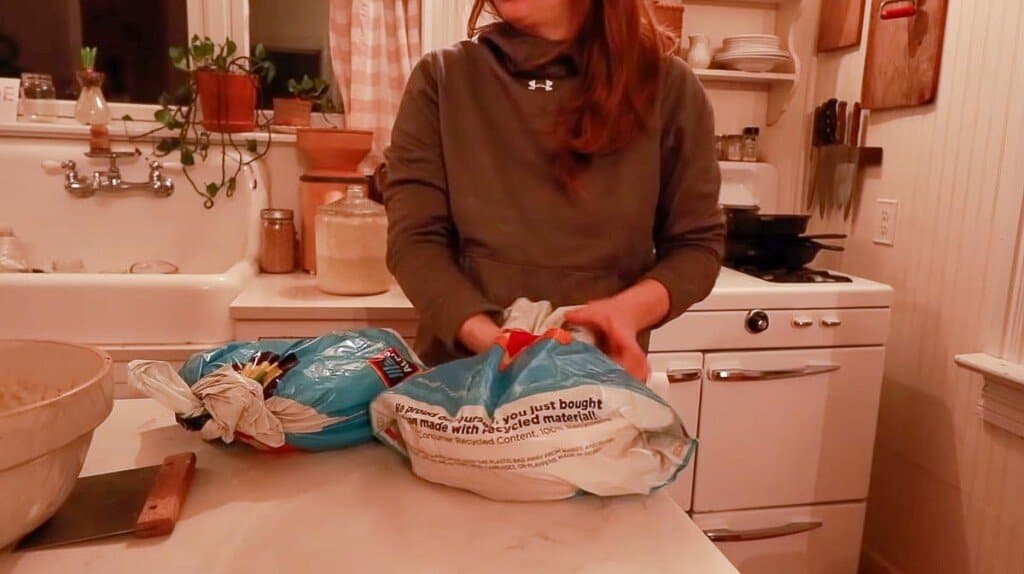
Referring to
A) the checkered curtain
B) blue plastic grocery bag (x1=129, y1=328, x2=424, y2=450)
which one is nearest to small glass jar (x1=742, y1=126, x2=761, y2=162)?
the checkered curtain

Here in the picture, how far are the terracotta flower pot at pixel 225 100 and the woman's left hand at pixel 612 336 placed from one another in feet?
4.68

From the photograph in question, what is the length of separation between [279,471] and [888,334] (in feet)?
5.76

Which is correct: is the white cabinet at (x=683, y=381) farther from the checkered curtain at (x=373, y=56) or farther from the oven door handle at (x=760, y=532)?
the checkered curtain at (x=373, y=56)

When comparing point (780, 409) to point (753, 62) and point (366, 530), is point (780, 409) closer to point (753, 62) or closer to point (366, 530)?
point (753, 62)

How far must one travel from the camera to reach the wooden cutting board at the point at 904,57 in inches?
71.4

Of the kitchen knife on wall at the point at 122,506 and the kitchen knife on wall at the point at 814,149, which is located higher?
the kitchen knife on wall at the point at 814,149

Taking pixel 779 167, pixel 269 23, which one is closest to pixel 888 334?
pixel 779 167

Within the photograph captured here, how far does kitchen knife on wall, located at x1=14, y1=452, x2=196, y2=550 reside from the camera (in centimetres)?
54

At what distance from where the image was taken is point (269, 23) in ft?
6.73

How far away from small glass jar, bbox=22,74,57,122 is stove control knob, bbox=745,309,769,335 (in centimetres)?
183

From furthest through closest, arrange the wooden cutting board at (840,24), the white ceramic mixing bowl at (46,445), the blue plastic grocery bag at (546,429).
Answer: the wooden cutting board at (840,24)
the blue plastic grocery bag at (546,429)
the white ceramic mixing bowl at (46,445)

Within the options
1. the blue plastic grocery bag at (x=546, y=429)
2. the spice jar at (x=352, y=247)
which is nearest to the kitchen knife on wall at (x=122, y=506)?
the blue plastic grocery bag at (x=546, y=429)

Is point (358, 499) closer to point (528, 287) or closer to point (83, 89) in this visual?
point (528, 287)

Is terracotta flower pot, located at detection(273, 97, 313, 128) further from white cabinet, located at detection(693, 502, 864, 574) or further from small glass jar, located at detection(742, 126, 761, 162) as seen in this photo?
white cabinet, located at detection(693, 502, 864, 574)
